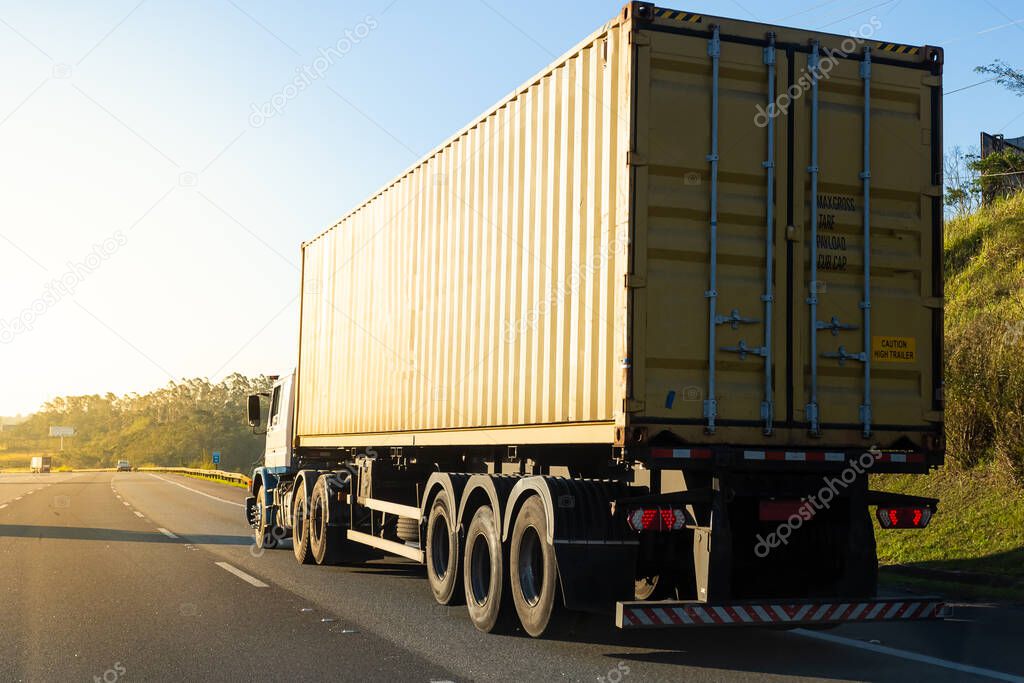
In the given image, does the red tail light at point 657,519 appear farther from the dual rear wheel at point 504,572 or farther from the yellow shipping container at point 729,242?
the dual rear wheel at point 504,572

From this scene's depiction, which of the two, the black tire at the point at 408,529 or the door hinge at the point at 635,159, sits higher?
A: the door hinge at the point at 635,159

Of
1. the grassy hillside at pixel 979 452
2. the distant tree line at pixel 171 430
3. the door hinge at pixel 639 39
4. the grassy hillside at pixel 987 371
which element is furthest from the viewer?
the distant tree line at pixel 171 430

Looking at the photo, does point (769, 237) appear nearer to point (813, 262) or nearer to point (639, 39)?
point (813, 262)

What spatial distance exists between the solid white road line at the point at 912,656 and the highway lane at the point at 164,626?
3.35 meters

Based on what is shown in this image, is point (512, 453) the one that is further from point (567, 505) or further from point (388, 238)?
point (388, 238)

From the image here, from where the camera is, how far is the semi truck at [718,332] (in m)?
7.60

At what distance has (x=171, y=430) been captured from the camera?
154750 mm

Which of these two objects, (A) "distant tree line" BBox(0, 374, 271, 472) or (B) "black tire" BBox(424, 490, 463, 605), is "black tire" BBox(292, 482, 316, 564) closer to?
(B) "black tire" BBox(424, 490, 463, 605)

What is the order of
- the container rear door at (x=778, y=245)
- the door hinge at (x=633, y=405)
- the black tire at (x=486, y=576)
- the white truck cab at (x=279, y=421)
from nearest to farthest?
the door hinge at (x=633, y=405) < the container rear door at (x=778, y=245) < the black tire at (x=486, y=576) < the white truck cab at (x=279, y=421)

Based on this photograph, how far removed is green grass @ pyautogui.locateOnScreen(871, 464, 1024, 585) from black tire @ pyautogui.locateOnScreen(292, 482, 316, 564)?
732cm

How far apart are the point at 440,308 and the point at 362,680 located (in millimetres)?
5258

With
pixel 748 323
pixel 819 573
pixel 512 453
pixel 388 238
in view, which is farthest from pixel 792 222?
pixel 388 238


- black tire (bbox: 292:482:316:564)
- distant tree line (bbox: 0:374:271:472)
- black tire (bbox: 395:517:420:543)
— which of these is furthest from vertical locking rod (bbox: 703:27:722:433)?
distant tree line (bbox: 0:374:271:472)

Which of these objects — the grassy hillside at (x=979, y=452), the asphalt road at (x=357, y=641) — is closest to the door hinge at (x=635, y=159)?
the asphalt road at (x=357, y=641)
